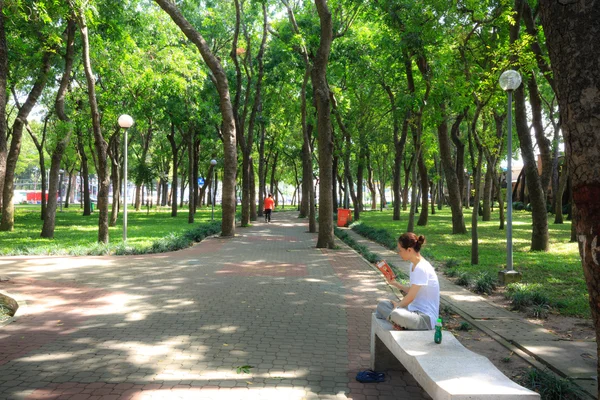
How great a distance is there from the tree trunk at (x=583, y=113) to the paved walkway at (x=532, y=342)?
1769mm

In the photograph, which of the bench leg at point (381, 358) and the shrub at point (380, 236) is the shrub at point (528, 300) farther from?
the shrub at point (380, 236)

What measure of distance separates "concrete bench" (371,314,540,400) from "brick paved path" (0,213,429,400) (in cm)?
42

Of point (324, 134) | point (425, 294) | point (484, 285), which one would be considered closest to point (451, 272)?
point (484, 285)

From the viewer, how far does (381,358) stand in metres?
4.71

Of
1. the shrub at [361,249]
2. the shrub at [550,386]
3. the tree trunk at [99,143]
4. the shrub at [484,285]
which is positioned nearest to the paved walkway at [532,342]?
the shrub at [550,386]

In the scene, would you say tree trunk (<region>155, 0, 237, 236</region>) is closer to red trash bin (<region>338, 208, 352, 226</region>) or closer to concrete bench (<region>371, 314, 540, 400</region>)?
red trash bin (<region>338, 208, 352, 226</region>)

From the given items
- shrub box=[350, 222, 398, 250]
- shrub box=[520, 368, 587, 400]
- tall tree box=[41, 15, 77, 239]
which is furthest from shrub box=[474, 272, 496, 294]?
tall tree box=[41, 15, 77, 239]

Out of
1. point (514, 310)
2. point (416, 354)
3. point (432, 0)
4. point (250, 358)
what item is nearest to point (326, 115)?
point (432, 0)

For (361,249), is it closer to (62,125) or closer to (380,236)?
(380,236)

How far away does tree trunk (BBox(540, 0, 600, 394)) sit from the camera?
298 cm

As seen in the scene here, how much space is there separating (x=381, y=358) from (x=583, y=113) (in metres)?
2.78

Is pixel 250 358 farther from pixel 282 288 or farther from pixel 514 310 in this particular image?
pixel 514 310

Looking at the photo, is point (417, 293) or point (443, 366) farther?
point (417, 293)

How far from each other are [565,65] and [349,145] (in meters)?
22.9
